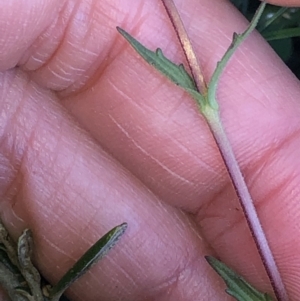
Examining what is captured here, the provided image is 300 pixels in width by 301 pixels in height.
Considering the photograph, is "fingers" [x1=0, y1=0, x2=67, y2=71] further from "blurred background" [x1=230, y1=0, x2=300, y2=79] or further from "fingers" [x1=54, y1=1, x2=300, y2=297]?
"blurred background" [x1=230, y1=0, x2=300, y2=79]

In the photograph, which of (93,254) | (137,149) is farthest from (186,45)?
(93,254)

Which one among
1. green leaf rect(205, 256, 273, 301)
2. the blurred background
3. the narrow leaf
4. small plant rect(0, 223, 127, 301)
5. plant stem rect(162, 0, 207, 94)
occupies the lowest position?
small plant rect(0, 223, 127, 301)

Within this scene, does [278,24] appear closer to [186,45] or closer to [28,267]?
[186,45]

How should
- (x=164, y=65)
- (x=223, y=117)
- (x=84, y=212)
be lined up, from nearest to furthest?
(x=164, y=65)
(x=223, y=117)
(x=84, y=212)

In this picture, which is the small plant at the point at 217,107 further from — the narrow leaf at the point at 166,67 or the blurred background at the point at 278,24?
the blurred background at the point at 278,24

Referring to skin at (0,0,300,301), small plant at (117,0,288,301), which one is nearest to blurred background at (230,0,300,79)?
skin at (0,0,300,301)

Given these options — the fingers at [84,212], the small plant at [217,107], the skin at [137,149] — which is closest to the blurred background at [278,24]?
the skin at [137,149]
